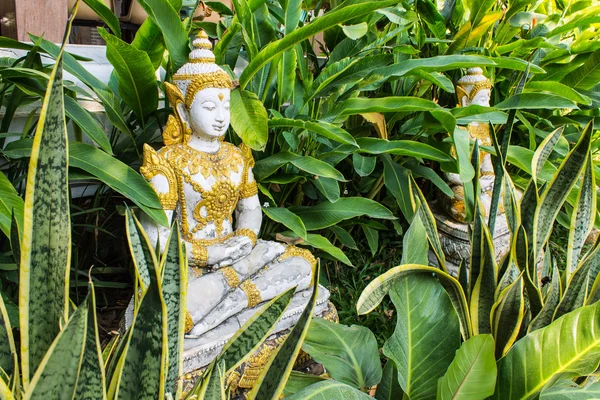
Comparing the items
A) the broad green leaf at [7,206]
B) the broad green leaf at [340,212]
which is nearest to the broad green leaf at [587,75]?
the broad green leaf at [340,212]

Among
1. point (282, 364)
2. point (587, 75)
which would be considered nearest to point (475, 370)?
point (282, 364)

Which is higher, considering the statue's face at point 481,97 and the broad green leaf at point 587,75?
the broad green leaf at point 587,75

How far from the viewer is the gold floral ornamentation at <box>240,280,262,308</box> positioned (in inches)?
57.7

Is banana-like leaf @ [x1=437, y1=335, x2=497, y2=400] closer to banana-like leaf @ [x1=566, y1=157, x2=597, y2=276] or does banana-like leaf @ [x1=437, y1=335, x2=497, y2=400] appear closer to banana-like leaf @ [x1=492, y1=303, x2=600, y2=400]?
banana-like leaf @ [x1=492, y1=303, x2=600, y2=400]

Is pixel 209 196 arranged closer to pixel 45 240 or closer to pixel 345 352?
pixel 345 352

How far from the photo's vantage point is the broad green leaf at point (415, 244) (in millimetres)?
1185

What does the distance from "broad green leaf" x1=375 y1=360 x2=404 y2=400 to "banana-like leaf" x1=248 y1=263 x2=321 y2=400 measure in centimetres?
50

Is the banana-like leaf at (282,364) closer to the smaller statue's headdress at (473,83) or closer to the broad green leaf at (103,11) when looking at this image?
the broad green leaf at (103,11)

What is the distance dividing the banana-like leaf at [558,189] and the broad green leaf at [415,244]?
248mm

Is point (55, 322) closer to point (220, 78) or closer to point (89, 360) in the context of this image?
point (89, 360)

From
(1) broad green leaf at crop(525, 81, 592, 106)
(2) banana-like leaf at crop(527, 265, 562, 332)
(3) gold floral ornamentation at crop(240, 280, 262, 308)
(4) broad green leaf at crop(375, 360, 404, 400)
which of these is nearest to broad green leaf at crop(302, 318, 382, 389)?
(4) broad green leaf at crop(375, 360, 404, 400)

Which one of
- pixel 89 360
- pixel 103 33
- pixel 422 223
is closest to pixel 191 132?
pixel 103 33

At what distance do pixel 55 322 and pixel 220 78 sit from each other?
2.94 feet

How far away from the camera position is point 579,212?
127 centimetres
